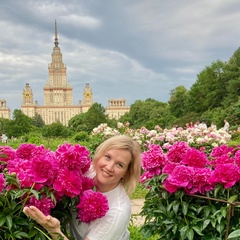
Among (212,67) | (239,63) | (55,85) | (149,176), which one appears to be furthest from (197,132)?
(55,85)

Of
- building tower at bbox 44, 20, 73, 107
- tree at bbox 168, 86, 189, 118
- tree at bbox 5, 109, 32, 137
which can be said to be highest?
building tower at bbox 44, 20, 73, 107

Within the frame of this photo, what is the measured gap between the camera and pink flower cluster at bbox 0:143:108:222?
5.78ft

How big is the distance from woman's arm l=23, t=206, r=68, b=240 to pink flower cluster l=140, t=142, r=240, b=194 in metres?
0.63

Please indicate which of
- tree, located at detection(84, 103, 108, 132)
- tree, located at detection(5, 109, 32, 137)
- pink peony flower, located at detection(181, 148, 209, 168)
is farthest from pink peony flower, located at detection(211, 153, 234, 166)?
tree, located at detection(5, 109, 32, 137)

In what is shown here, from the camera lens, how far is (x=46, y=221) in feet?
5.73

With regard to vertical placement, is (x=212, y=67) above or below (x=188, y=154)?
above

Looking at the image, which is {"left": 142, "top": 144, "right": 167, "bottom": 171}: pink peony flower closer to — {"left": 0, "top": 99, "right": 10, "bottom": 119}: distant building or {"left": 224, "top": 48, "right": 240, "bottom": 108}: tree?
{"left": 224, "top": 48, "right": 240, "bottom": 108}: tree

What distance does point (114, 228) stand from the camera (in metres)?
2.13

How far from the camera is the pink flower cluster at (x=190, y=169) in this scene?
2.02 metres

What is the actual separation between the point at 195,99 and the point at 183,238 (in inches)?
1501

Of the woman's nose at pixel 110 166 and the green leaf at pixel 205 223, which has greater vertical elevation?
the woman's nose at pixel 110 166

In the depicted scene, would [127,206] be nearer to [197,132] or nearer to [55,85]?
[197,132]

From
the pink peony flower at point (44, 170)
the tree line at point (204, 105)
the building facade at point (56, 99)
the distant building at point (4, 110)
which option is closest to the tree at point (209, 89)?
the tree line at point (204, 105)

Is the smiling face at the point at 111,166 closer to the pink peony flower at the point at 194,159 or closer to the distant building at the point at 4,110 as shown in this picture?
the pink peony flower at the point at 194,159
